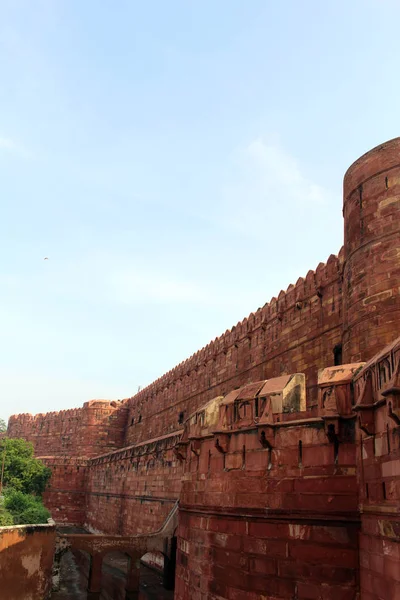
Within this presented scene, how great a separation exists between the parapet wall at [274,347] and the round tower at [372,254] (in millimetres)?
1915

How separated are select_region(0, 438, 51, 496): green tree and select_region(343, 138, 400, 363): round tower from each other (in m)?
22.6

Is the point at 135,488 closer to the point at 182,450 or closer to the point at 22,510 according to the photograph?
the point at 22,510

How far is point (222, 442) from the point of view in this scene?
20.4 ft

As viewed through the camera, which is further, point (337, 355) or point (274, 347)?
point (274, 347)

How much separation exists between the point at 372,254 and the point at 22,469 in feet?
81.2

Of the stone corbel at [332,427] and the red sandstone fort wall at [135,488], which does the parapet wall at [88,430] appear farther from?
the stone corbel at [332,427]

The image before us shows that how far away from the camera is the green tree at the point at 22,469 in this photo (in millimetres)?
27094

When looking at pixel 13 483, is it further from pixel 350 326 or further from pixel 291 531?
pixel 291 531

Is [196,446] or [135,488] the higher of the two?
[196,446]

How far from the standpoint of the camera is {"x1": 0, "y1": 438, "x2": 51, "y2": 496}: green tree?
2709cm

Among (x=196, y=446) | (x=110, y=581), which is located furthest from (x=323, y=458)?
(x=110, y=581)

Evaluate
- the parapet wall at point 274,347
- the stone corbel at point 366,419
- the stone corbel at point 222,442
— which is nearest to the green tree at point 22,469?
the parapet wall at point 274,347

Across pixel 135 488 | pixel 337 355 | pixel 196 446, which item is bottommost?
pixel 135 488

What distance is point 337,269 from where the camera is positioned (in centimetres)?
1248
